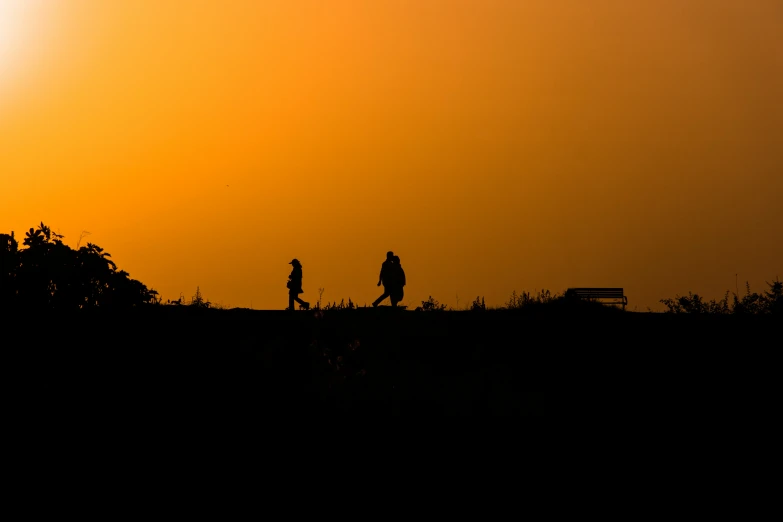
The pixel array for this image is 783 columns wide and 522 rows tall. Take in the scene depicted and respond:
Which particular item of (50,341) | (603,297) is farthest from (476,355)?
(603,297)

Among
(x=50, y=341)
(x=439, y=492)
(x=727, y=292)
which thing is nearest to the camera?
(x=439, y=492)

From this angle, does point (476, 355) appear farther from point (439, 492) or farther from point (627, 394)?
point (439, 492)

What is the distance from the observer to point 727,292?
29.4 m

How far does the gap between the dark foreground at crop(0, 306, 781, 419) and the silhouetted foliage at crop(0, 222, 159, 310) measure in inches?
16.8

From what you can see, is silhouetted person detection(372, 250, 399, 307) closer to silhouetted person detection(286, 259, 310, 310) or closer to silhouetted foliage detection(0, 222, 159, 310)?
silhouetted person detection(286, 259, 310, 310)

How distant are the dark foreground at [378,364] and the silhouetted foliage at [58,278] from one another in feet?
1.40

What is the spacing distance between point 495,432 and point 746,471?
3.70 meters

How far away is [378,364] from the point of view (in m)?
21.1

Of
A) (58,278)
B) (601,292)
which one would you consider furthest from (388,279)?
(58,278)

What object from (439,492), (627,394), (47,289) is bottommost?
(439,492)

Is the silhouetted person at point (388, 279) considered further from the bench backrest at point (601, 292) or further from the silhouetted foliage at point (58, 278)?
the silhouetted foliage at point (58, 278)

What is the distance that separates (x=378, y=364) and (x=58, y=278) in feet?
20.7

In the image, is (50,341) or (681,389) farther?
(681,389)

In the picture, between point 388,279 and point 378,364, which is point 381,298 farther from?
point 378,364
